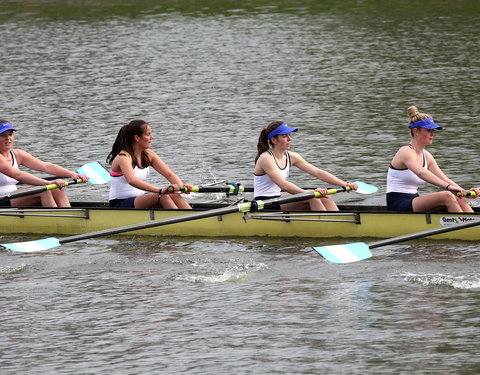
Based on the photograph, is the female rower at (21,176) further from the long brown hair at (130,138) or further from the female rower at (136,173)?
the long brown hair at (130,138)

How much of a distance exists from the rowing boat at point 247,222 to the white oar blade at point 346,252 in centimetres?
124

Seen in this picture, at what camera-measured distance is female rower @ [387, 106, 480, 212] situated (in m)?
14.9

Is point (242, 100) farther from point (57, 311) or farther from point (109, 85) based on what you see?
point (57, 311)

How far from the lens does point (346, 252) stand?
1392cm

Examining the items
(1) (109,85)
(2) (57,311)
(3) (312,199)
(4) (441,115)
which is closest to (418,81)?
(4) (441,115)

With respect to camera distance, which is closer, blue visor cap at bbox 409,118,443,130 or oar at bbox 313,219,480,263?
oar at bbox 313,219,480,263

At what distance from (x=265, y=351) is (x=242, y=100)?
1834 cm

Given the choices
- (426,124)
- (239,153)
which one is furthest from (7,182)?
(239,153)

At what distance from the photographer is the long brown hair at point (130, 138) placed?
52.1ft

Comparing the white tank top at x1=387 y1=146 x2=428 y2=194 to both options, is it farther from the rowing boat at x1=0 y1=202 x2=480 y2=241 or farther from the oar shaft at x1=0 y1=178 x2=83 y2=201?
the oar shaft at x1=0 y1=178 x2=83 y2=201

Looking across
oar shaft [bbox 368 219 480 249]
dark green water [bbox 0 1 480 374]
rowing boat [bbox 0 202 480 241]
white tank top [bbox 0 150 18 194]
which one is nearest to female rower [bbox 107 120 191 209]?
rowing boat [bbox 0 202 480 241]

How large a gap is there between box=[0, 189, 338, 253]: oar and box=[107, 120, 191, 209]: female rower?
2.28 feet

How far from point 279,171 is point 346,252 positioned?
226 centimetres

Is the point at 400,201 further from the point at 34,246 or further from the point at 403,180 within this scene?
the point at 34,246
